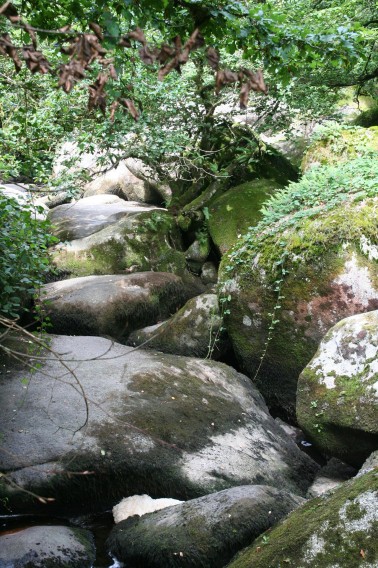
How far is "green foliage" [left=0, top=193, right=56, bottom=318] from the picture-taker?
5.57 meters

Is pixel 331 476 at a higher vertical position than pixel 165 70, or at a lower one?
lower

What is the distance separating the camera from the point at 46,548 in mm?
3846

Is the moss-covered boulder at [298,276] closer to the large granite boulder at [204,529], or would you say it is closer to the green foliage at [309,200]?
the green foliage at [309,200]

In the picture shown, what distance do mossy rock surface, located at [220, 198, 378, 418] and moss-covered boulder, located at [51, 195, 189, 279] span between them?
3.89 metres

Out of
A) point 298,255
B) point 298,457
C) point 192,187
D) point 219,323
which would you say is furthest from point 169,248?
point 298,457

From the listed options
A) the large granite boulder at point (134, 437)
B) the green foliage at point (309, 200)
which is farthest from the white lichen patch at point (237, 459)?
the green foliage at point (309, 200)

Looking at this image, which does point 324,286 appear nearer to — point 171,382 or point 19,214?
point 171,382

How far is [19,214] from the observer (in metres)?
5.97

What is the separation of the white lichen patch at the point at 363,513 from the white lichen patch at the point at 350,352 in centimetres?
254

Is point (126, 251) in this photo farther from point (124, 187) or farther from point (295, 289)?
point (124, 187)

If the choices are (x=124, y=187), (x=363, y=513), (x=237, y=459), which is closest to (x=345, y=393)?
(x=237, y=459)

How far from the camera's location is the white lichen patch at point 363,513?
2.41m

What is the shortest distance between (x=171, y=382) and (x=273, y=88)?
709cm

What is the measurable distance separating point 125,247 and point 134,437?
621 cm
